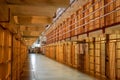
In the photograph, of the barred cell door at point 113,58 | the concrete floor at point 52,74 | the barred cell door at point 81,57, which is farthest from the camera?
the barred cell door at point 81,57

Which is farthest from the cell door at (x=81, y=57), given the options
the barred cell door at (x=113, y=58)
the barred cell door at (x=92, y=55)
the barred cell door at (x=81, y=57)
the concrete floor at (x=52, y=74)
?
the barred cell door at (x=113, y=58)

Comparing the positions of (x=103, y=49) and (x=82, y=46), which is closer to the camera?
(x=103, y=49)

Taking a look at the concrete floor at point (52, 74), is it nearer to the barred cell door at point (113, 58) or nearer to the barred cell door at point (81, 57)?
the barred cell door at point (81, 57)

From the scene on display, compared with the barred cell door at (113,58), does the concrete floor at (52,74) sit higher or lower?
lower

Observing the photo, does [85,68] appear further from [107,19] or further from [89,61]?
[107,19]

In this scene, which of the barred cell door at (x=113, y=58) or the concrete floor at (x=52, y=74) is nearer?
the barred cell door at (x=113, y=58)

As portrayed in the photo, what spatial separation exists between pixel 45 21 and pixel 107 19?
388 centimetres

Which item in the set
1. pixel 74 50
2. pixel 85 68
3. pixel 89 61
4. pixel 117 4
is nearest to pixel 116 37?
pixel 117 4

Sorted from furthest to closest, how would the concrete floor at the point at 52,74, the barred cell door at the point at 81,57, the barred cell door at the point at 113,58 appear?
1. the barred cell door at the point at 81,57
2. the concrete floor at the point at 52,74
3. the barred cell door at the point at 113,58

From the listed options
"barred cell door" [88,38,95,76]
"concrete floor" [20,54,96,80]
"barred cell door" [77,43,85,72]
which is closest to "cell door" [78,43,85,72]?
"barred cell door" [77,43,85,72]

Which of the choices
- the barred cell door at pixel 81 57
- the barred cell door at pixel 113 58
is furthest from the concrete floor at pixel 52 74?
the barred cell door at pixel 113 58

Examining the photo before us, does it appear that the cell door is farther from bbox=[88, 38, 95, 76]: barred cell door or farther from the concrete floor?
bbox=[88, 38, 95, 76]: barred cell door

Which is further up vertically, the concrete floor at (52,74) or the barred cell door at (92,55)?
the barred cell door at (92,55)

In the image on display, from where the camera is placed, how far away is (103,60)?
15.6 m
